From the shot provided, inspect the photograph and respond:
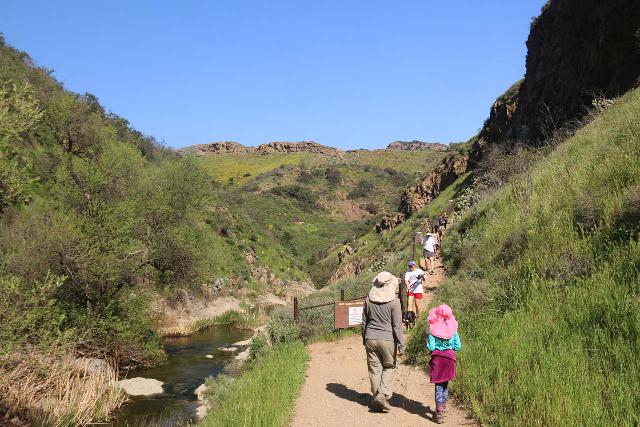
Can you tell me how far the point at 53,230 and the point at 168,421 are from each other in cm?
940

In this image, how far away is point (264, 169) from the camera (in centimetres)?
13412

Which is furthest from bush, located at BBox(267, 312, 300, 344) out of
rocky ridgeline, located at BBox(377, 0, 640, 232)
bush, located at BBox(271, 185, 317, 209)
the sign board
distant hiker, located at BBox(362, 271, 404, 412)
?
bush, located at BBox(271, 185, 317, 209)

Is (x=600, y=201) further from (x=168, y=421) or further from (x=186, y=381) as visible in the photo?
(x=186, y=381)

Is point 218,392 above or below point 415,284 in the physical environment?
below

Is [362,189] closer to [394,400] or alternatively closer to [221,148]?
[221,148]

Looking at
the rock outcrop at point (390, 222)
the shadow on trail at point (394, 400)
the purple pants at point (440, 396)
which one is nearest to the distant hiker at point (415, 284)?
the shadow on trail at point (394, 400)

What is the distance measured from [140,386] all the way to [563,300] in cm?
1452

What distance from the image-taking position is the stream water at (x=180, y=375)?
13.3 meters

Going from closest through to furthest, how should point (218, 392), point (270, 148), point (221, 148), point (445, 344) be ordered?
point (445, 344), point (218, 392), point (270, 148), point (221, 148)

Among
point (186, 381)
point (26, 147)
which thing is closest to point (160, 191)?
point (186, 381)

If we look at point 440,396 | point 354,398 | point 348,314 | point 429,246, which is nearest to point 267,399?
point 354,398

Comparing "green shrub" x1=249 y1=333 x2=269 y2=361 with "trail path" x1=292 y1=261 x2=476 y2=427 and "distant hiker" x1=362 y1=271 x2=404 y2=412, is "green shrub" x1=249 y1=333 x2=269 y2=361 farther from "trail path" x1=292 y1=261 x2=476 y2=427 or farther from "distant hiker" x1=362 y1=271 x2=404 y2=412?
"distant hiker" x1=362 y1=271 x2=404 y2=412

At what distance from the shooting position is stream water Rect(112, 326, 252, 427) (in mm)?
13320

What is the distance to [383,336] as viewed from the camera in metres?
7.04
